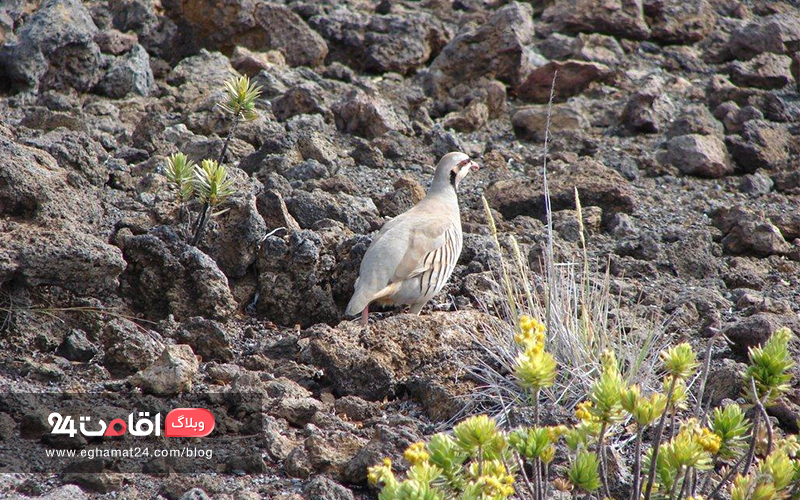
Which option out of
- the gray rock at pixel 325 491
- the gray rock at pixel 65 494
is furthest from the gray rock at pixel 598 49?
the gray rock at pixel 65 494

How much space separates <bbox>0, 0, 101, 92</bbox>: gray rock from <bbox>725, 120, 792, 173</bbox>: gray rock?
6.32 m

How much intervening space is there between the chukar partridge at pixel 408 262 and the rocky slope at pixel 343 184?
0.87 feet

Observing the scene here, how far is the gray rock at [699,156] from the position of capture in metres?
9.02

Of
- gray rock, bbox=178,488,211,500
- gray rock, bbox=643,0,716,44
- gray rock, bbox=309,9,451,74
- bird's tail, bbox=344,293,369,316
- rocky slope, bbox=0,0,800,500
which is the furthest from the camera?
gray rock, bbox=643,0,716,44

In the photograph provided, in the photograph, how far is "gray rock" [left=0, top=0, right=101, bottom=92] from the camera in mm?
8789

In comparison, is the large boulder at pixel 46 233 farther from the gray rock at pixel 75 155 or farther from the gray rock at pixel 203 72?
the gray rock at pixel 203 72

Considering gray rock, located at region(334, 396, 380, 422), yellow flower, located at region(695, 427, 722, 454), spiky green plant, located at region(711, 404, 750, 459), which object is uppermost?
yellow flower, located at region(695, 427, 722, 454)

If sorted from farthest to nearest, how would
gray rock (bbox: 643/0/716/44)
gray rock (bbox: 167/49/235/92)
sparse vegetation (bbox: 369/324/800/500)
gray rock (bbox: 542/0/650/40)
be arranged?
gray rock (bbox: 643/0/716/44)
gray rock (bbox: 542/0/650/40)
gray rock (bbox: 167/49/235/92)
sparse vegetation (bbox: 369/324/800/500)

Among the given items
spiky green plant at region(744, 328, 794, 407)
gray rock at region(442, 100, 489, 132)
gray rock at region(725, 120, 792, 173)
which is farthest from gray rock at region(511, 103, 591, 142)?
spiky green plant at region(744, 328, 794, 407)

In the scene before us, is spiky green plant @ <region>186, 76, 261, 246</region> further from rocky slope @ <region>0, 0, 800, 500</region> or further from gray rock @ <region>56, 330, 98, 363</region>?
gray rock @ <region>56, 330, 98, 363</region>

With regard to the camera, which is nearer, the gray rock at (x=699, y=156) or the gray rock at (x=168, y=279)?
the gray rock at (x=168, y=279)

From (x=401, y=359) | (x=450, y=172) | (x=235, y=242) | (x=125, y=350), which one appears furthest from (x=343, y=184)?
(x=125, y=350)

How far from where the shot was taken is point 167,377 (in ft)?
15.6

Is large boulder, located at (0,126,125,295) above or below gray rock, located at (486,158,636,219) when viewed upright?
above
